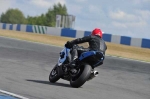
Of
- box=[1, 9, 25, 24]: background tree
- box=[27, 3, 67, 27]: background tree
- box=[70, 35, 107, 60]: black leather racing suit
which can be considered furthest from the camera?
box=[1, 9, 25, 24]: background tree

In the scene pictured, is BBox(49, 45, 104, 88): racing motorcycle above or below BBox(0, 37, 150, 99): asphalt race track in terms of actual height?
above

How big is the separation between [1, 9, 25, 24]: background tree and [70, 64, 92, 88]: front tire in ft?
509

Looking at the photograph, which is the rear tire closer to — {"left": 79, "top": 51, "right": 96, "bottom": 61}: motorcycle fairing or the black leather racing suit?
the black leather racing suit

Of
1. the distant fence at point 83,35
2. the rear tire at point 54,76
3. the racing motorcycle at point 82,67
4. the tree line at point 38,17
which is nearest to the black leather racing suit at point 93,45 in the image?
the racing motorcycle at point 82,67

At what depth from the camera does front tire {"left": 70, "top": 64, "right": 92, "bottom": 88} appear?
10.1 meters

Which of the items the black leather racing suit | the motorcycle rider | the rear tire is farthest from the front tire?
the rear tire

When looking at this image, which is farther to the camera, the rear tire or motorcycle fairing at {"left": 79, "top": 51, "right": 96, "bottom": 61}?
the rear tire

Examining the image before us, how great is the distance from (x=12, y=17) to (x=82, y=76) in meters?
158

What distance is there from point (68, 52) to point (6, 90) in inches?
92.6

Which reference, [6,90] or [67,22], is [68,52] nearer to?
[6,90]

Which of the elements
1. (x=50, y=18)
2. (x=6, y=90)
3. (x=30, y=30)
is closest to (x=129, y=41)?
(x=30, y=30)

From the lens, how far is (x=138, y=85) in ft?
42.1

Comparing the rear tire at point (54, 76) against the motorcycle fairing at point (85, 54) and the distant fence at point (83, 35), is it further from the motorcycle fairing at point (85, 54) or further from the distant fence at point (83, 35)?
the distant fence at point (83, 35)

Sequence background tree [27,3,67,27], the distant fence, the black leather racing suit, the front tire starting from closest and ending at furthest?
the front tire
the black leather racing suit
the distant fence
background tree [27,3,67,27]
